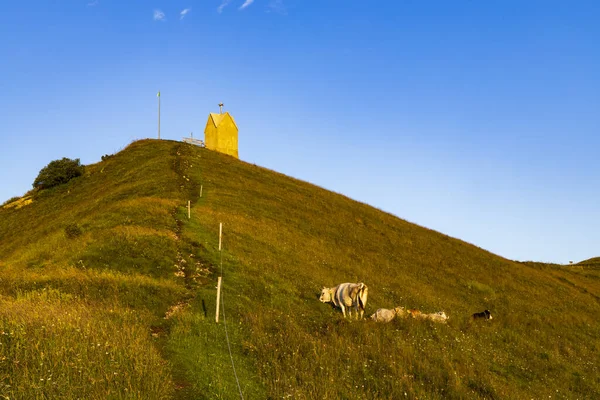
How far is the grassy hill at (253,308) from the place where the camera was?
35.0 ft

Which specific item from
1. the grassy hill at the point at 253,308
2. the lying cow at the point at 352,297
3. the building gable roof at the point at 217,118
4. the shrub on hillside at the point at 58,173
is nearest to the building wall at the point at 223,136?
the building gable roof at the point at 217,118

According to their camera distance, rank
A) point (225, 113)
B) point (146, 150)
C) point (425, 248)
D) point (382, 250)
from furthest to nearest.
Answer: point (225, 113), point (146, 150), point (425, 248), point (382, 250)

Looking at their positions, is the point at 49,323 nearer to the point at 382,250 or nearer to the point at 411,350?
the point at 411,350

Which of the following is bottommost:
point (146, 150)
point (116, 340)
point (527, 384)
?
point (527, 384)

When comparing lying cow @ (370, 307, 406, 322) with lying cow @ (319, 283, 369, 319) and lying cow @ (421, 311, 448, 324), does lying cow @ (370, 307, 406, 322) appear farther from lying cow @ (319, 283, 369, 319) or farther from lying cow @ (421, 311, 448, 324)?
lying cow @ (421, 311, 448, 324)

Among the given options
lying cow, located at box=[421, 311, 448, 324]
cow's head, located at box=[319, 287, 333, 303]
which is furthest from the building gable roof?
lying cow, located at box=[421, 311, 448, 324]

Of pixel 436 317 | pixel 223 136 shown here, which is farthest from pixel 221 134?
pixel 436 317

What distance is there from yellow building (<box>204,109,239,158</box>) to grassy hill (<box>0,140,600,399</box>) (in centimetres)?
2912

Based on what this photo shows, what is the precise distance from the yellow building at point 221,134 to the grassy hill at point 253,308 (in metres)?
29.1

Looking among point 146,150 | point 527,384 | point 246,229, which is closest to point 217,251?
point 246,229

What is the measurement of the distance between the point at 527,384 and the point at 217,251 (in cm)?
1812

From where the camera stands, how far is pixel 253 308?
1842 cm

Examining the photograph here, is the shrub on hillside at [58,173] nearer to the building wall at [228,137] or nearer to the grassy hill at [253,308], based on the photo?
the grassy hill at [253,308]

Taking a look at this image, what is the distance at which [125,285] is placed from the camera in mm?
18250
